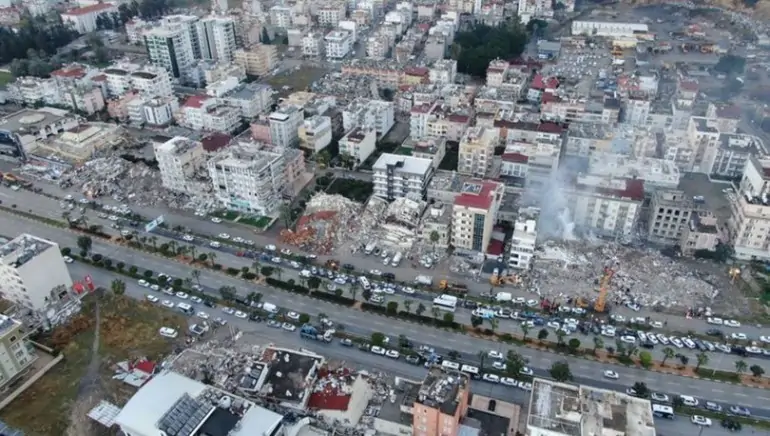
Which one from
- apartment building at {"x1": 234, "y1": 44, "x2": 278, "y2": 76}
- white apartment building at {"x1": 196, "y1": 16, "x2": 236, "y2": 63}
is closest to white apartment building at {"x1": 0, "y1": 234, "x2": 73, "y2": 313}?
apartment building at {"x1": 234, "y1": 44, "x2": 278, "y2": 76}

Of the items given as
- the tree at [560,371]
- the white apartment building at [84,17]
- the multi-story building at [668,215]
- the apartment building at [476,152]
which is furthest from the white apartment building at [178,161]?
the white apartment building at [84,17]

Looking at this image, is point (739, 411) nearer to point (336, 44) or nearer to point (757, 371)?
point (757, 371)

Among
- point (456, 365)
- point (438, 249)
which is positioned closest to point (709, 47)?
point (438, 249)

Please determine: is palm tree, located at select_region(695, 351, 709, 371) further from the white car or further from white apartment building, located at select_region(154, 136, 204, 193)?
white apartment building, located at select_region(154, 136, 204, 193)

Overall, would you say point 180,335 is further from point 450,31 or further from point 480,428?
point 450,31

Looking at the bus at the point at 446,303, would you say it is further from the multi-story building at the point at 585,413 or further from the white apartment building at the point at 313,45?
the white apartment building at the point at 313,45
